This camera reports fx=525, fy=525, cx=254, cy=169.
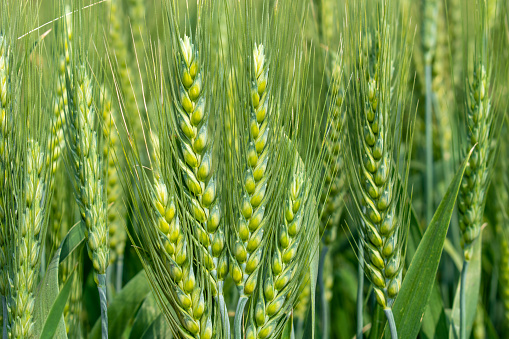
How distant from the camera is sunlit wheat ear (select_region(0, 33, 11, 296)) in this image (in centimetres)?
90

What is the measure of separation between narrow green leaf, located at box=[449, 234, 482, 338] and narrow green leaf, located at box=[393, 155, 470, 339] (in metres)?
0.31

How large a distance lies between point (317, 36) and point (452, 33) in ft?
2.54

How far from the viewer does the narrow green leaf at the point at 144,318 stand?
1.17m

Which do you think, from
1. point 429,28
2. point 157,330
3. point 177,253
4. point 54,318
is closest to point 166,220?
point 177,253

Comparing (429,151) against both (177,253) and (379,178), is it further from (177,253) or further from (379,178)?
(177,253)

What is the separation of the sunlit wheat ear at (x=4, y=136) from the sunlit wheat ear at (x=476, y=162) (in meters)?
0.89

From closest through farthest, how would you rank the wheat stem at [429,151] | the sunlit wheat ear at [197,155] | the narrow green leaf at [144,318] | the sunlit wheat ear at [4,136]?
the sunlit wheat ear at [197,155], the sunlit wheat ear at [4,136], the narrow green leaf at [144,318], the wheat stem at [429,151]

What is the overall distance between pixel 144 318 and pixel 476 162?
31.1 inches

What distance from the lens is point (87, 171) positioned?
91cm

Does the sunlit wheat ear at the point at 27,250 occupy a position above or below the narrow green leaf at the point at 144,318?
above

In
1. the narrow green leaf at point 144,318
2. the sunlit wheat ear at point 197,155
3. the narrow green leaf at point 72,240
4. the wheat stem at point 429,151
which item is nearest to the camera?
the sunlit wheat ear at point 197,155

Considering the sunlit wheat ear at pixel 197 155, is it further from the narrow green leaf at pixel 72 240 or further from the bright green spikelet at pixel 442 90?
the bright green spikelet at pixel 442 90

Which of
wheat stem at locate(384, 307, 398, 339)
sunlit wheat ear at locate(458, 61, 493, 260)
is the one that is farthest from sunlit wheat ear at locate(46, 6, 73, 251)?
sunlit wheat ear at locate(458, 61, 493, 260)

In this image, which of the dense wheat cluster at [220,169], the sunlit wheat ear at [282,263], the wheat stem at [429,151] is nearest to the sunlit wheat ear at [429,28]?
the wheat stem at [429,151]
